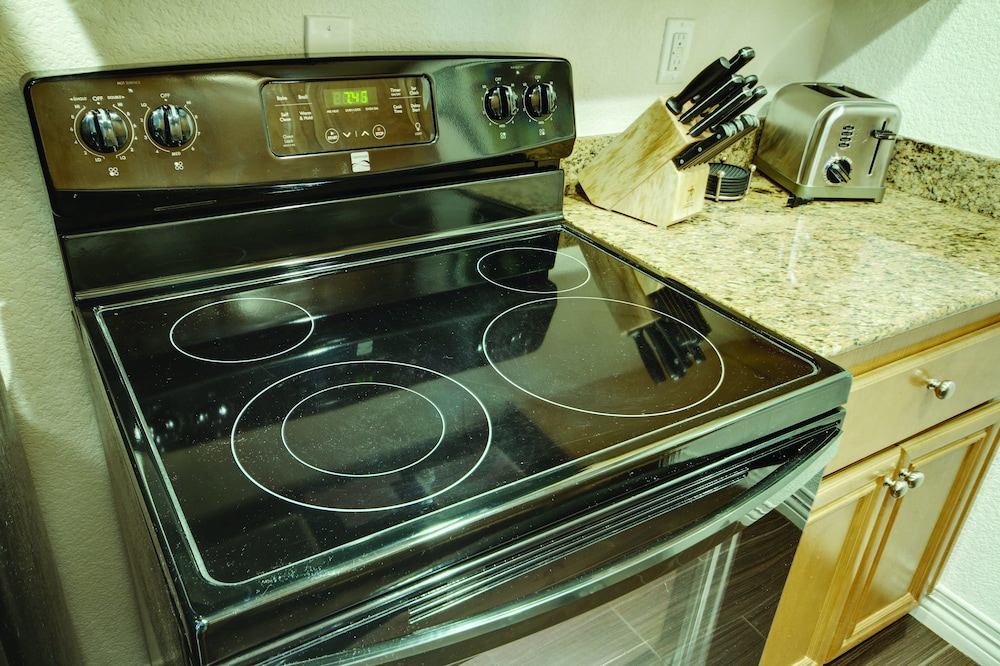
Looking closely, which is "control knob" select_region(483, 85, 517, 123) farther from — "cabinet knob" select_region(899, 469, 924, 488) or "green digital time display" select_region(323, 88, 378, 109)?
"cabinet knob" select_region(899, 469, 924, 488)

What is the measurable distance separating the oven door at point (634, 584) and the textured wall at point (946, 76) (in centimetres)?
88

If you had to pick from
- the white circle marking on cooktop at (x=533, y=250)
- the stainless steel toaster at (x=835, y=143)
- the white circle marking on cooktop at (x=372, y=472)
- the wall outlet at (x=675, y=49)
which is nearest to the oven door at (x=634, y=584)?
the white circle marking on cooktop at (x=372, y=472)

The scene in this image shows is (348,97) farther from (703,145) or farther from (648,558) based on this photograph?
(648,558)

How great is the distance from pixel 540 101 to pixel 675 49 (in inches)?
17.5

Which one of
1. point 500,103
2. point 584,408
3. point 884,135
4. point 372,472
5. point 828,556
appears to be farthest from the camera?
point 884,135

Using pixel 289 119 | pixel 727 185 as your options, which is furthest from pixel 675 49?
pixel 289 119

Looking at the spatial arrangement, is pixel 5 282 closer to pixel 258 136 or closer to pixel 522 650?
pixel 258 136

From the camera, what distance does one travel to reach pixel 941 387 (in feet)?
3.59

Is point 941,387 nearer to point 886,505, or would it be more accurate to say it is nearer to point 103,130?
point 886,505

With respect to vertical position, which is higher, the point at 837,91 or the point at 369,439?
the point at 837,91

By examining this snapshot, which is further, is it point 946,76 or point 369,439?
point 946,76

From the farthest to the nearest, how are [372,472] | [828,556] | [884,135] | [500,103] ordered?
[884,135] → [828,556] → [500,103] → [372,472]

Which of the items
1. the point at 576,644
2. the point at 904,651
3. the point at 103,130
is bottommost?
the point at 904,651

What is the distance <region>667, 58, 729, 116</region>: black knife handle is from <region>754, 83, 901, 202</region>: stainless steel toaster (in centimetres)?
34
